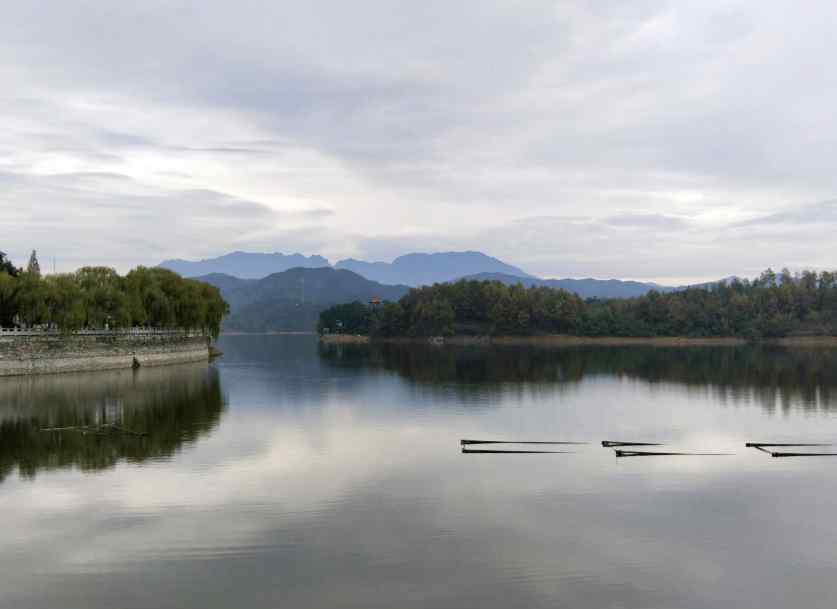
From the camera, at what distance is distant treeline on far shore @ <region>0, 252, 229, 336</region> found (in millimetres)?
62938

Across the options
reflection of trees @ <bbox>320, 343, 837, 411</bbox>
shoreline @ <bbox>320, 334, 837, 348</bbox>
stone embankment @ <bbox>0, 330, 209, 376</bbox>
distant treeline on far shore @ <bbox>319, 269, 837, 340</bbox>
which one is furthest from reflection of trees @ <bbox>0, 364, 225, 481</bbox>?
distant treeline on far shore @ <bbox>319, 269, 837, 340</bbox>

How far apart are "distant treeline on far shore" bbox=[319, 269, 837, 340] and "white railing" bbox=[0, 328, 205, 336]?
95.9m

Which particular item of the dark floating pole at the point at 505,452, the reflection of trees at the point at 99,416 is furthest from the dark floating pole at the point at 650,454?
the reflection of trees at the point at 99,416

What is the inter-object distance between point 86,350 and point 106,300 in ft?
17.8

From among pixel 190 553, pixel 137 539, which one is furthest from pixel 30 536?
pixel 190 553

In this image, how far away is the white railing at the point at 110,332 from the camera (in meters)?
60.5

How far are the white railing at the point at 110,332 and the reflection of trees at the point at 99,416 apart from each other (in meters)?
4.26

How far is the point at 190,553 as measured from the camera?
17.1 metres

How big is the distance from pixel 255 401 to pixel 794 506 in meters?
35.2

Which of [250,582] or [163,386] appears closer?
[250,582]

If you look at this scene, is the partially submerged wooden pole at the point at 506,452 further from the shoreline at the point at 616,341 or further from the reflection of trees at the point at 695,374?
the shoreline at the point at 616,341

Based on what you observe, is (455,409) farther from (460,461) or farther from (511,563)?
(511,563)

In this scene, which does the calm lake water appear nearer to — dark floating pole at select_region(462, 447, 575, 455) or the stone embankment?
dark floating pole at select_region(462, 447, 575, 455)

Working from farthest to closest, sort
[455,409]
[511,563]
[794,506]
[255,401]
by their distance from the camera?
[255,401], [455,409], [794,506], [511,563]
